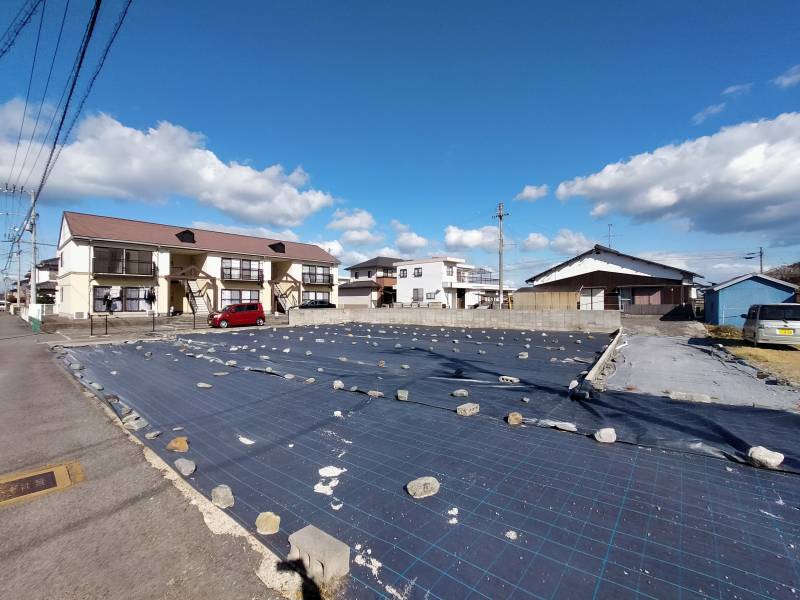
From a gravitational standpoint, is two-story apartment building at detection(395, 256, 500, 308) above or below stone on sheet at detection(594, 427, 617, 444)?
above

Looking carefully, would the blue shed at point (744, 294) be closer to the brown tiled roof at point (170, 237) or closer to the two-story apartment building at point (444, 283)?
the two-story apartment building at point (444, 283)

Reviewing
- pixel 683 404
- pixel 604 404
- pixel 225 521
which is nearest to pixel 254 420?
pixel 225 521

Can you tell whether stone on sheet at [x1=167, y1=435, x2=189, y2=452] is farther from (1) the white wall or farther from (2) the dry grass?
(1) the white wall

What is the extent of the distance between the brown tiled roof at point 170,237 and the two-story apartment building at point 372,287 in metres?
5.88

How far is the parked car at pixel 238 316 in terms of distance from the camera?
18.2 meters

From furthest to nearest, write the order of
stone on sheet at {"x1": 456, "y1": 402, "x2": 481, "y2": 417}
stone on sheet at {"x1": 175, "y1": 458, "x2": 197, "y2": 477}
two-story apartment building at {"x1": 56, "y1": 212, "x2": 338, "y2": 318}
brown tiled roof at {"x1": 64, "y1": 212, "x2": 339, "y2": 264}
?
→ brown tiled roof at {"x1": 64, "y1": 212, "x2": 339, "y2": 264} → two-story apartment building at {"x1": 56, "y1": 212, "x2": 338, "y2": 318} → stone on sheet at {"x1": 456, "y1": 402, "x2": 481, "y2": 417} → stone on sheet at {"x1": 175, "y1": 458, "x2": 197, "y2": 477}

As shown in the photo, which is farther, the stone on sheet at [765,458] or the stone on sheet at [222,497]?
the stone on sheet at [765,458]

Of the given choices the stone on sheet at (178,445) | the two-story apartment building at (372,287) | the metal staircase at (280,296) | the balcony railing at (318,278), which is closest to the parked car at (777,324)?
the stone on sheet at (178,445)

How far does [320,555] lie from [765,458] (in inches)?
137

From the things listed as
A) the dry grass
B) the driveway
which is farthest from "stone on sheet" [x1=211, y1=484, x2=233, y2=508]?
the dry grass

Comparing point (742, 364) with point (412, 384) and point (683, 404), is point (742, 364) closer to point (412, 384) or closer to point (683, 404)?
point (683, 404)

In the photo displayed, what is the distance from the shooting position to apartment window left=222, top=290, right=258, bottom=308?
85.6ft

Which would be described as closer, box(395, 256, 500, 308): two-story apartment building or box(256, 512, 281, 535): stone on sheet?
box(256, 512, 281, 535): stone on sheet

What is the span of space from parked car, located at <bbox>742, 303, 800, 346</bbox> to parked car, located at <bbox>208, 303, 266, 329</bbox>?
20.7 m
